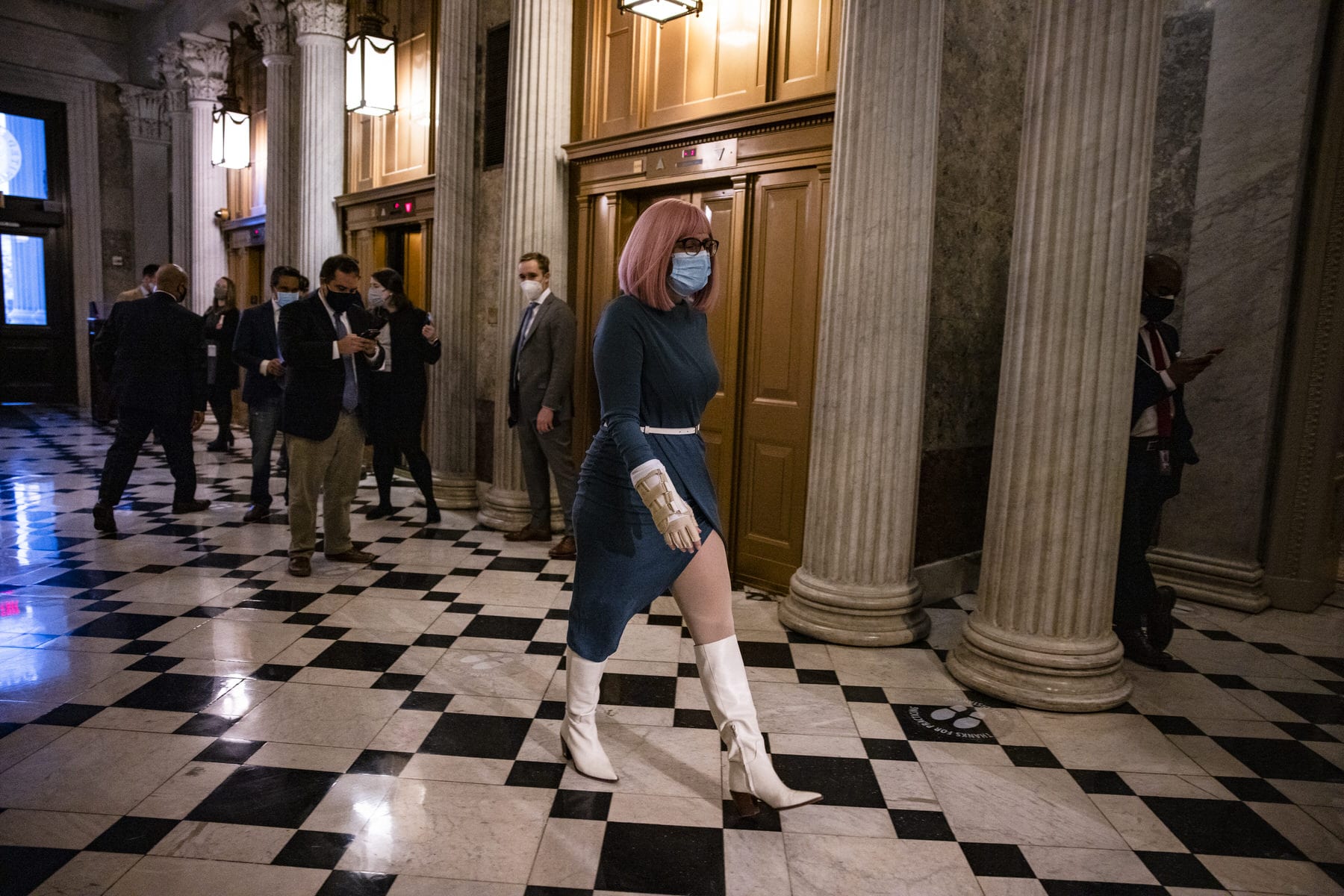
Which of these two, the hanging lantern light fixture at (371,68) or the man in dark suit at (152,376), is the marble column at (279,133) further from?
the man in dark suit at (152,376)

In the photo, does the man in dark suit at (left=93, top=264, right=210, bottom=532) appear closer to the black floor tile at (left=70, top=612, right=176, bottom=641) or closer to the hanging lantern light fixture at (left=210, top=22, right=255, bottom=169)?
the black floor tile at (left=70, top=612, right=176, bottom=641)

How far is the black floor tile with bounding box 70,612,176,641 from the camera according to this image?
3.92 metres

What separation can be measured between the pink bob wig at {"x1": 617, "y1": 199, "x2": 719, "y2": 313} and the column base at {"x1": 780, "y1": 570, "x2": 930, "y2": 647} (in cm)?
215

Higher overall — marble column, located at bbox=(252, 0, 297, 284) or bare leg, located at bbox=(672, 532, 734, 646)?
marble column, located at bbox=(252, 0, 297, 284)

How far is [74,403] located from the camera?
1359cm

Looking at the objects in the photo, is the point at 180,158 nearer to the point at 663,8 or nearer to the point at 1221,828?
the point at 663,8

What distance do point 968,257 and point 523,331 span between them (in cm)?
263

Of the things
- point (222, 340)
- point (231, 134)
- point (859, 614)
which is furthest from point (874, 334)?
point (231, 134)

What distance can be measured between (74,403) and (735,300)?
41.6 ft

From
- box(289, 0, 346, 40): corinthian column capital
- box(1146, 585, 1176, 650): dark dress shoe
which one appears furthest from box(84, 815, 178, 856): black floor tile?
box(289, 0, 346, 40): corinthian column capital

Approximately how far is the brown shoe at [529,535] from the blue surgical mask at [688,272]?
3.73m

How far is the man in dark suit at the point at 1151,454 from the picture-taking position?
385cm

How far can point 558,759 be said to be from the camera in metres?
2.92

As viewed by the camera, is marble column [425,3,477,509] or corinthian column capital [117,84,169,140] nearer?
marble column [425,3,477,509]
